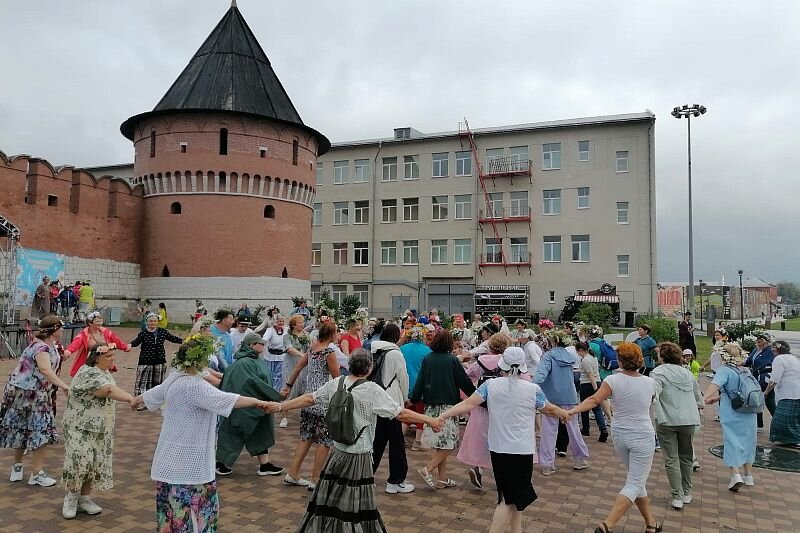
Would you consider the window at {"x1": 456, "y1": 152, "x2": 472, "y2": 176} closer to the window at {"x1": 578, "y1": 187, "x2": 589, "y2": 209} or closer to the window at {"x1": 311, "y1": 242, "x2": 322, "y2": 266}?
the window at {"x1": 578, "y1": 187, "x2": 589, "y2": 209}

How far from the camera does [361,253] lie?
48812 mm

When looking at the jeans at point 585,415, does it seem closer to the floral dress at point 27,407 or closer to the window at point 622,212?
the floral dress at point 27,407

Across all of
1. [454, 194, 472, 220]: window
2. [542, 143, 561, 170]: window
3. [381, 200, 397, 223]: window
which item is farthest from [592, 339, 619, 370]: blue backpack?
[381, 200, 397, 223]: window

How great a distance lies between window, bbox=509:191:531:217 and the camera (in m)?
44.6

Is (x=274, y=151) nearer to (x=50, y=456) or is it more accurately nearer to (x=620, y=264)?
(x=620, y=264)

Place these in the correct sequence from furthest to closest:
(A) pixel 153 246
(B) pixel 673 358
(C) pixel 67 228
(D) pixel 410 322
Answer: (A) pixel 153 246 → (C) pixel 67 228 → (D) pixel 410 322 → (B) pixel 673 358

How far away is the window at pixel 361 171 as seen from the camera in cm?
4903

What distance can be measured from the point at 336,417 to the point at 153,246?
34168 millimetres

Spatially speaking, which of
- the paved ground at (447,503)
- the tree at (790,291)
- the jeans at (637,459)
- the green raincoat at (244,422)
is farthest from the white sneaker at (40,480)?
the tree at (790,291)

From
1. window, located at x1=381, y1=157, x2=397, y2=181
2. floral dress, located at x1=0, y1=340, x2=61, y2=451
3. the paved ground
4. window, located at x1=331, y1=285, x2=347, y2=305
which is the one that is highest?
window, located at x1=381, y1=157, x2=397, y2=181

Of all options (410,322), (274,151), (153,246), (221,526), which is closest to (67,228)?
(153,246)

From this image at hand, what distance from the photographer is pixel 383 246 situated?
48188 mm

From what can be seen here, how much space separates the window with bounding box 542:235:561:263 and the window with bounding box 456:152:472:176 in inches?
319

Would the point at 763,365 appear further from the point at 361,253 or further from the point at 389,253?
the point at 361,253
